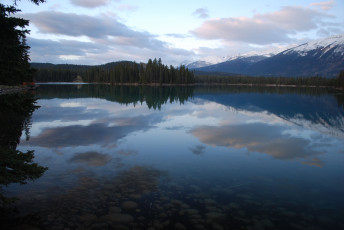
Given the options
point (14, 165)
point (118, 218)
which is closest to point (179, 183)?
point (118, 218)

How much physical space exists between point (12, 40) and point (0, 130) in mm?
13699

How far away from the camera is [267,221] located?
9172 mm

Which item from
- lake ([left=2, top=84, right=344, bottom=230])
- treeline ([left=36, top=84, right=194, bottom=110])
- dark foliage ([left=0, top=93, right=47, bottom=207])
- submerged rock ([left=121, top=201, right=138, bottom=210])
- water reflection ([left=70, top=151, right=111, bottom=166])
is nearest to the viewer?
dark foliage ([left=0, top=93, right=47, bottom=207])

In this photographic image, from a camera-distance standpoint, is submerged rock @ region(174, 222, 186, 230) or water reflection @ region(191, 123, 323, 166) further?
water reflection @ region(191, 123, 323, 166)

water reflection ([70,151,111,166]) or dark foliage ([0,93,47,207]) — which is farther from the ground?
dark foliage ([0,93,47,207])

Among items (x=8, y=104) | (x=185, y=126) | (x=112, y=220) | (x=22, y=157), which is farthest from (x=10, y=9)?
(x=185, y=126)

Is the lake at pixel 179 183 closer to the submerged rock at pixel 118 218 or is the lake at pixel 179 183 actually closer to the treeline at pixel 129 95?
the submerged rock at pixel 118 218

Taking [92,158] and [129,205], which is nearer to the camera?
[129,205]

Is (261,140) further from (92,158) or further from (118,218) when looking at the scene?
(118,218)

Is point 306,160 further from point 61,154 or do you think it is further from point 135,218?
point 61,154

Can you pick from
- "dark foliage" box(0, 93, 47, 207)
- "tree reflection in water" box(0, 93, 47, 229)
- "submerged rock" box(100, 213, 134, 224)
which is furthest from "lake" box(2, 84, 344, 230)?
"dark foliage" box(0, 93, 47, 207)

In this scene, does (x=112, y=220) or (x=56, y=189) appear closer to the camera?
(x=112, y=220)

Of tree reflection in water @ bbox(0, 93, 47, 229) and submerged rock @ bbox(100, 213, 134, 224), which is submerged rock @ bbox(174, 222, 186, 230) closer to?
submerged rock @ bbox(100, 213, 134, 224)

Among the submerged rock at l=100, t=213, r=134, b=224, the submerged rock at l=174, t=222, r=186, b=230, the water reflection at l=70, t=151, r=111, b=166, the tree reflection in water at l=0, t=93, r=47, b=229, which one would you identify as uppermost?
the tree reflection in water at l=0, t=93, r=47, b=229
